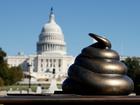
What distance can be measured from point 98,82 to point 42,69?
16800cm

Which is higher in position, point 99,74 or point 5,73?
point 99,74

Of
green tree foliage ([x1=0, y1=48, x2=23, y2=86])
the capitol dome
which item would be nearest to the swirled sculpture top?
green tree foliage ([x1=0, y1=48, x2=23, y2=86])

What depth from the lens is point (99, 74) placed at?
37.2ft

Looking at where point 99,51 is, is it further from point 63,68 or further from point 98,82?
point 63,68

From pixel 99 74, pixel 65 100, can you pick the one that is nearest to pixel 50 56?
pixel 99 74

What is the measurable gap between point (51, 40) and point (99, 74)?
15411 centimetres

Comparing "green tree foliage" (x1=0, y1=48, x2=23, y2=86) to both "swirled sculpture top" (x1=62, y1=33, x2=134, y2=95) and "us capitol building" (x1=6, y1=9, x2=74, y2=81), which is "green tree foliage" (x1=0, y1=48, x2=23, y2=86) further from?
"us capitol building" (x1=6, y1=9, x2=74, y2=81)

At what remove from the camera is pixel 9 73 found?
8638cm

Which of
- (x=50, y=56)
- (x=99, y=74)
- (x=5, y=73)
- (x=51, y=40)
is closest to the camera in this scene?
(x=99, y=74)

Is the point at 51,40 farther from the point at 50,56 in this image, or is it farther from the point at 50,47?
the point at 50,56

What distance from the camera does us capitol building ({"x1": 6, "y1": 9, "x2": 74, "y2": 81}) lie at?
16588cm

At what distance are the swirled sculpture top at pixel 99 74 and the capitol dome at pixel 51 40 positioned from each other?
153m

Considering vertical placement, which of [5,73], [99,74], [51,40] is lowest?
[5,73]

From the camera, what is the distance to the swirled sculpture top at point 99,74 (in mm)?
11117
